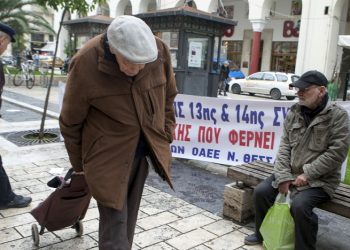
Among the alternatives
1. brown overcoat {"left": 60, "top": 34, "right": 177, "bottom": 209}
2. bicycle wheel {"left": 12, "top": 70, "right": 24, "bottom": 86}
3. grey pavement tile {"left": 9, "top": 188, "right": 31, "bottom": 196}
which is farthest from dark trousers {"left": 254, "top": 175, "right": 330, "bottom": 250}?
bicycle wheel {"left": 12, "top": 70, "right": 24, "bottom": 86}

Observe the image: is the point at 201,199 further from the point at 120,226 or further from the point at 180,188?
the point at 120,226

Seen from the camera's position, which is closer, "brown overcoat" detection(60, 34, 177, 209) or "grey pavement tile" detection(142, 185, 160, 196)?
"brown overcoat" detection(60, 34, 177, 209)

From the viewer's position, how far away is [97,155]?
2367mm

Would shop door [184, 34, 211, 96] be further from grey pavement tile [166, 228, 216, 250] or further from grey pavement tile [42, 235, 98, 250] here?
grey pavement tile [42, 235, 98, 250]

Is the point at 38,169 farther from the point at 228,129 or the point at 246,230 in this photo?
the point at 246,230

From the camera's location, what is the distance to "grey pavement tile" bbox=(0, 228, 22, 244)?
3.43 metres

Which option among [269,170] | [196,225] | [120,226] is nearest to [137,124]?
[120,226]

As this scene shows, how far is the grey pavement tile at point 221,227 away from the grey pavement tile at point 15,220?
164cm

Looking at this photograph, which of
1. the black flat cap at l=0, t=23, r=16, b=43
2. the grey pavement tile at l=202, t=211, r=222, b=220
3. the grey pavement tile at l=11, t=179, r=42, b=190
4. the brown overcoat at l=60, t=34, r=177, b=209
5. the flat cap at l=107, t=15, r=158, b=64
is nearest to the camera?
the flat cap at l=107, t=15, r=158, b=64

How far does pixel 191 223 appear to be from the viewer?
3.95 m

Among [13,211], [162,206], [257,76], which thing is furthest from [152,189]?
[257,76]

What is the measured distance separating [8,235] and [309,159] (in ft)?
8.46

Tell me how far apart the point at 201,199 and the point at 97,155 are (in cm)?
246

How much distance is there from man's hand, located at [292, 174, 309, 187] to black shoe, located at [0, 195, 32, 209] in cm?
254
